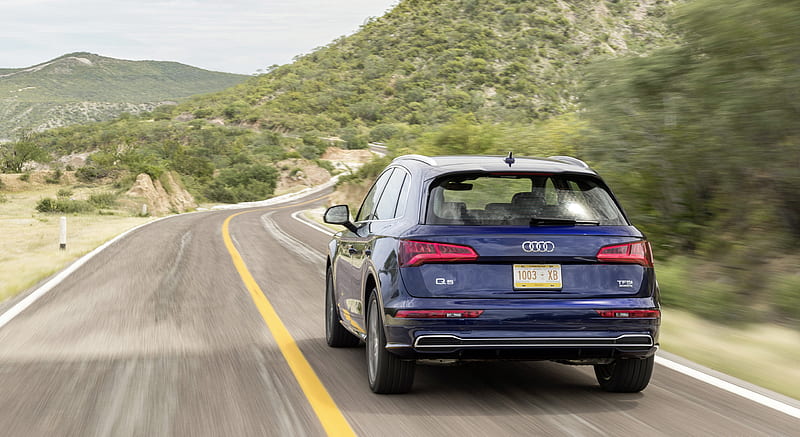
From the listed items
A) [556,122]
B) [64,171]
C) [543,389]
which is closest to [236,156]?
[64,171]

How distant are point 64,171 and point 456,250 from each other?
207ft

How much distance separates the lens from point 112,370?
6863mm

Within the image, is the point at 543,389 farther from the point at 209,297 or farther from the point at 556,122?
the point at 556,122

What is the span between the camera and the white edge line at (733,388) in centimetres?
560

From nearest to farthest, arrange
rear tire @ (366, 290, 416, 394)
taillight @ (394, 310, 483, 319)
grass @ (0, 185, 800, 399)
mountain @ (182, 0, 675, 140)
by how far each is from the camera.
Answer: taillight @ (394, 310, 483, 319) → rear tire @ (366, 290, 416, 394) → grass @ (0, 185, 800, 399) → mountain @ (182, 0, 675, 140)

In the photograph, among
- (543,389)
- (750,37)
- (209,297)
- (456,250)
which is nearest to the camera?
(456,250)

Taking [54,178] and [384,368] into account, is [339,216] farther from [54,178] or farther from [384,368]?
[54,178]

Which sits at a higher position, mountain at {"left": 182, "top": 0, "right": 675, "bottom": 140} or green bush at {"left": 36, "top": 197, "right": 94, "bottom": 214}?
mountain at {"left": 182, "top": 0, "right": 675, "bottom": 140}

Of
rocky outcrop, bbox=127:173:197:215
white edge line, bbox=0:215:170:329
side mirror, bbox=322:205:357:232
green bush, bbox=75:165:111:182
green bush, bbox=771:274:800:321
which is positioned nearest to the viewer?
side mirror, bbox=322:205:357:232

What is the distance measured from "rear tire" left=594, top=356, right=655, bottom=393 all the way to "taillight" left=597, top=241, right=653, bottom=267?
81 centimetres

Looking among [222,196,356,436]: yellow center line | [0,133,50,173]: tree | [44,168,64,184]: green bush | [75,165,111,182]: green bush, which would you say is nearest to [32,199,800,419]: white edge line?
[222,196,356,436]: yellow center line

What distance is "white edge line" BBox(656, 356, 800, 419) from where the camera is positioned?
18.4 feet

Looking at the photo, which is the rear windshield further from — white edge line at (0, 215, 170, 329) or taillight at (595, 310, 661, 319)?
white edge line at (0, 215, 170, 329)

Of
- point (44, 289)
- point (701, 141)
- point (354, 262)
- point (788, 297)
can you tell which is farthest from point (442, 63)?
point (354, 262)
